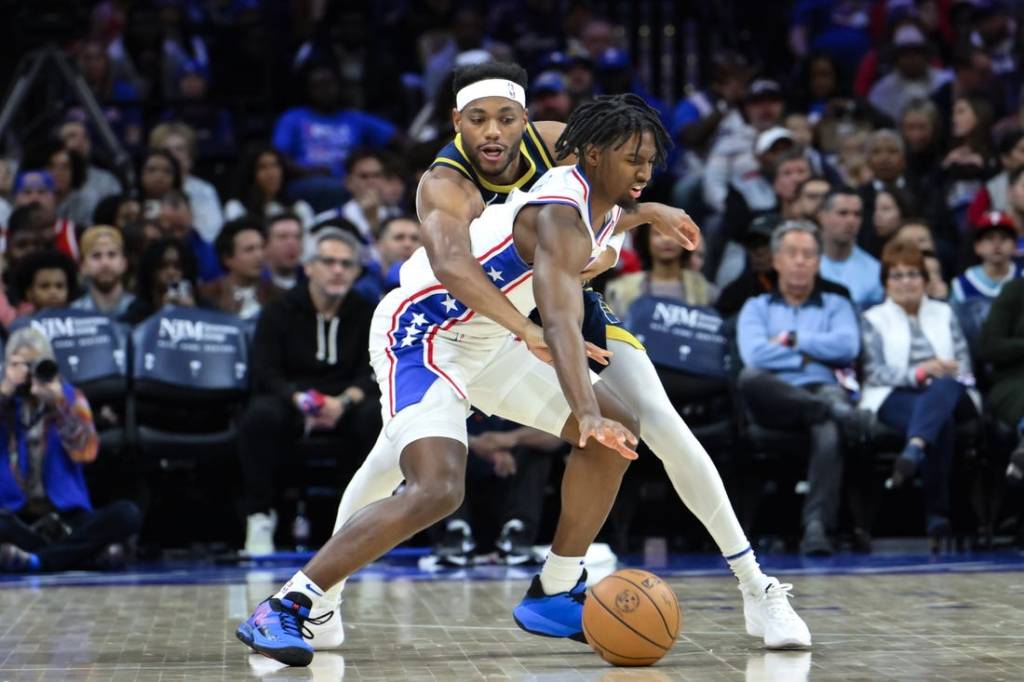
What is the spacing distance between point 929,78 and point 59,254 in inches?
266

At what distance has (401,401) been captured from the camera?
5.43 meters

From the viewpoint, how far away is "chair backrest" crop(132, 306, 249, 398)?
9.66m

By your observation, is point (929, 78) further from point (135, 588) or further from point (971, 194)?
point (135, 588)

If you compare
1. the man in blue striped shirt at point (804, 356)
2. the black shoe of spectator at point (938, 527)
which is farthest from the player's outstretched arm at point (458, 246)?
the black shoe of spectator at point (938, 527)

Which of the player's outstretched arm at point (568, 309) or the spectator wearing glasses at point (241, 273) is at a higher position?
the spectator wearing glasses at point (241, 273)

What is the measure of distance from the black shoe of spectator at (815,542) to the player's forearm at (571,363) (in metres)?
4.45

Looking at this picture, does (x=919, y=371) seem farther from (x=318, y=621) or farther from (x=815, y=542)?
(x=318, y=621)

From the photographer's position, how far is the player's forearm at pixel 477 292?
5234 millimetres

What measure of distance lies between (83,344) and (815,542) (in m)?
3.94

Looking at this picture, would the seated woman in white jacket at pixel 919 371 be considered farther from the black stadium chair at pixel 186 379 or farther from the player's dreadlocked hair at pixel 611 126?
the player's dreadlocked hair at pixel 611 126

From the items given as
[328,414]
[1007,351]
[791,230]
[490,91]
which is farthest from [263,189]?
[490,91]

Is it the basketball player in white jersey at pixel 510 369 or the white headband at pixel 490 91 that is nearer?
the basketball player in white jersey at pixel 510 369

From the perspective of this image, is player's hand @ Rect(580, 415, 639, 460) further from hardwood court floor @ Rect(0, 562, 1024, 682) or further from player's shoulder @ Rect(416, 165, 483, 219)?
player's shoulder @ Rect(416, 165, 483, 219)

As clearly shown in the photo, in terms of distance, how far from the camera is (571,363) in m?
4.94
